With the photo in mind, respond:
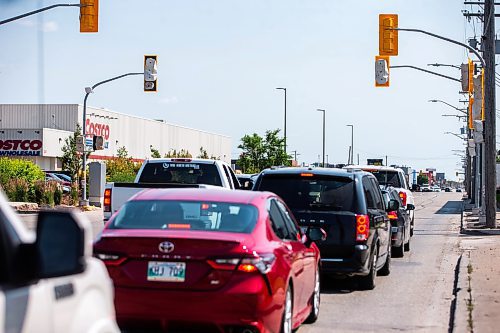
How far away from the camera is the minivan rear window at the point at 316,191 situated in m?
14.0

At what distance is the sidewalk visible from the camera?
1115cm

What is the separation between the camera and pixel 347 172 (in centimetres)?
1437

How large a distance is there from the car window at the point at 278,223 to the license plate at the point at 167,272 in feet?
4.11

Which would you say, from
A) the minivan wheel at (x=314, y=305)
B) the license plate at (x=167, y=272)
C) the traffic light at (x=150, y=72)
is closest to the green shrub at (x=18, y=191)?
the traffic light at (x=150, y=72)

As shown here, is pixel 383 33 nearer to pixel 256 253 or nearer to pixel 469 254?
pixel 469 254

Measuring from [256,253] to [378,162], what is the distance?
64.6m

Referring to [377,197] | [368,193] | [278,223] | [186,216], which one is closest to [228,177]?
[377,197]

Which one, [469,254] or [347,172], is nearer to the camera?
[347,172]

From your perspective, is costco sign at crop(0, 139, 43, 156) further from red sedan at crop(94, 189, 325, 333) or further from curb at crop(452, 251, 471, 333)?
red sedan at crop(94, 189, 325, 333)

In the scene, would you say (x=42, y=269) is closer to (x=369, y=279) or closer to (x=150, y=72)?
(x=369, y=279)

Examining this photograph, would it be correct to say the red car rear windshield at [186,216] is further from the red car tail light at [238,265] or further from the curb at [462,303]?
the curb at [462,303]

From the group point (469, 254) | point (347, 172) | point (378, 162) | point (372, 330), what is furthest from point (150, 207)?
point (378, 162)

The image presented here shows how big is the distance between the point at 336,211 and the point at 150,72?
22058mm

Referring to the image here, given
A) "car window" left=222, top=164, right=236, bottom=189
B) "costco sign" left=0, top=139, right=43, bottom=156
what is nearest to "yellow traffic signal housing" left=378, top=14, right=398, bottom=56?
"car window" left=222, top=164, right=236, bottom=189
